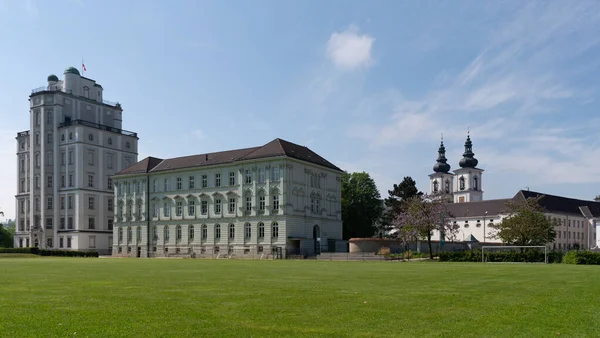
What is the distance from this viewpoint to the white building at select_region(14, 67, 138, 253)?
96000mm

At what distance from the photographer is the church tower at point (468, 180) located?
141m

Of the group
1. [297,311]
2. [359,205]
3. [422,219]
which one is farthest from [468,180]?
[297,311]

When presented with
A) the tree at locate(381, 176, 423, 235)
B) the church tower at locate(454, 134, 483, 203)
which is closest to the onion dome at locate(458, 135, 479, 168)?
the church tower at locate(454, 134, 483, 203)

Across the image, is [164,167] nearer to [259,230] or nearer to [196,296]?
[259,230]

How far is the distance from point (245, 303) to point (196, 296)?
2172 millimetres

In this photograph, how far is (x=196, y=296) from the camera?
15484 millimetres

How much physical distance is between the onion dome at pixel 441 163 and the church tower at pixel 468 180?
10.8ft

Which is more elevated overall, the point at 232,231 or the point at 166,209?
the point at 166,209

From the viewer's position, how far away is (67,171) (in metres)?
97.0

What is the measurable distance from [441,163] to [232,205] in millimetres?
85326

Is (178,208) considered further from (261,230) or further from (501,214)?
(501,214)

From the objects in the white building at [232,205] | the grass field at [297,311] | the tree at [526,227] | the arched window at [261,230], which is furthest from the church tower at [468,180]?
the grass field at [297,311]

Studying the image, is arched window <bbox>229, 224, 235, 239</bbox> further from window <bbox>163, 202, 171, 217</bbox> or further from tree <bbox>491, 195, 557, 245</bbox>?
tree <bbox>491, 195, 557, 245</bbox>

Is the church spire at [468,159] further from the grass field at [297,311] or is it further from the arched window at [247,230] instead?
the grass field at [297,311]
